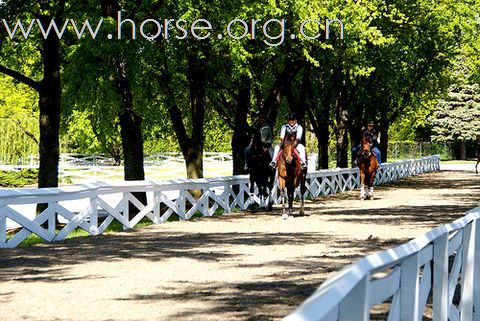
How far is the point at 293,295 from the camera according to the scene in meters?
9.71

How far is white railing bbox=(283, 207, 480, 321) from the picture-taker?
339 cm

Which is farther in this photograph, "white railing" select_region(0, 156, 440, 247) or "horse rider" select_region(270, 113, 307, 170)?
"horse rider" select_region(270, 113, 307, 170)

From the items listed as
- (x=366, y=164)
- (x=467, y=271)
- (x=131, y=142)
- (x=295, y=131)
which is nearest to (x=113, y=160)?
(x=366, y=164)

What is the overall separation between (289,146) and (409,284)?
17.2 metres

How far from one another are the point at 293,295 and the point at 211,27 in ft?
54.9

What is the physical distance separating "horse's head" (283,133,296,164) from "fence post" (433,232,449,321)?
601 inches

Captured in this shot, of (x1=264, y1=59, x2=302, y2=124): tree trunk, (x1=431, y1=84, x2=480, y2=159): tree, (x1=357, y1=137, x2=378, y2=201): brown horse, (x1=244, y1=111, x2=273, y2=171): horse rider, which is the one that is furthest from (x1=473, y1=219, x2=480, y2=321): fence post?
(x1=431, y1=84, x2=480, y2=159): tree

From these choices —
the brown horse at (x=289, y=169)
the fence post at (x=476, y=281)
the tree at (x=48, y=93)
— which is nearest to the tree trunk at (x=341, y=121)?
the brown horse at (x=289, y=169)

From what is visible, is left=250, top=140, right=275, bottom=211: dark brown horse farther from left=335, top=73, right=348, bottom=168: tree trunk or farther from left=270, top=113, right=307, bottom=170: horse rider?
left=335, top=73, right=348, bottom=168: tree trunk

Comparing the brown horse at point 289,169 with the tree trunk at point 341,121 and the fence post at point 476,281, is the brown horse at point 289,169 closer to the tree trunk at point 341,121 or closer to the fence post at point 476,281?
the fence post at point 476,281

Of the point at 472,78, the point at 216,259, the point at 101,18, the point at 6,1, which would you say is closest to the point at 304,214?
the point at 101,18

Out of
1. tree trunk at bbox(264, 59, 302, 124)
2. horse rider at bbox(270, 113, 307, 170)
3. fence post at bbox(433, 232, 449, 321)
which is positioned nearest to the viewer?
fence post at bbox(433, 232, 449, 321)

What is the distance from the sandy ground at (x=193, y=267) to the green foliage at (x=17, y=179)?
3037cm

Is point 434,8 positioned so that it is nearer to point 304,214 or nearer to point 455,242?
point 304,214
